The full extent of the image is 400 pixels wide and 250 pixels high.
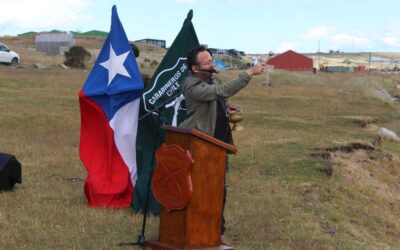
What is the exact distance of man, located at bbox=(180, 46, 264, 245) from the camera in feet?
18.4

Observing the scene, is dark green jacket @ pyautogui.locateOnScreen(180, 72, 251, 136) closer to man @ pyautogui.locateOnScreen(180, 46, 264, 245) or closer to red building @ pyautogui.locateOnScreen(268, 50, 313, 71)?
man @ pyautogui.locateOnScreen(180, 46, 264, 245)

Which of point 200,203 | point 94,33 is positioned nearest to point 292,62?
point 94,33

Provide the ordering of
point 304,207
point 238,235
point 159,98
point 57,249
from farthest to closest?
point 304,207 < point 159,98 < point 238,235 < point 57,249

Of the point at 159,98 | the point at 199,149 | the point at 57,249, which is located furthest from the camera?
the point at 159,98

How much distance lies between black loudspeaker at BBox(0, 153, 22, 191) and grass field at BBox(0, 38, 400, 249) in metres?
0.14

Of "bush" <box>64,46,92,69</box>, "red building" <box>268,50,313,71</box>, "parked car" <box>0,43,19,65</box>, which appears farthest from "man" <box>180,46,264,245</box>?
"red building" <box>268,50,313,71</box>

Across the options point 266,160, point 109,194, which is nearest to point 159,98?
point 109,194

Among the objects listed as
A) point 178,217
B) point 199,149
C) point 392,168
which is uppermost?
point 199,149

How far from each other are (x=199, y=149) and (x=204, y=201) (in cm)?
44

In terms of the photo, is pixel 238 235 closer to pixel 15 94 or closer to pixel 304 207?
pixel 304 207

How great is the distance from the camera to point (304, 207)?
8594 millimetres

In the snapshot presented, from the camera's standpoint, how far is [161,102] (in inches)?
289

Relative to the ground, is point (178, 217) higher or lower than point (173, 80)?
lower

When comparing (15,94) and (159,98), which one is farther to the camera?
(15,94)
